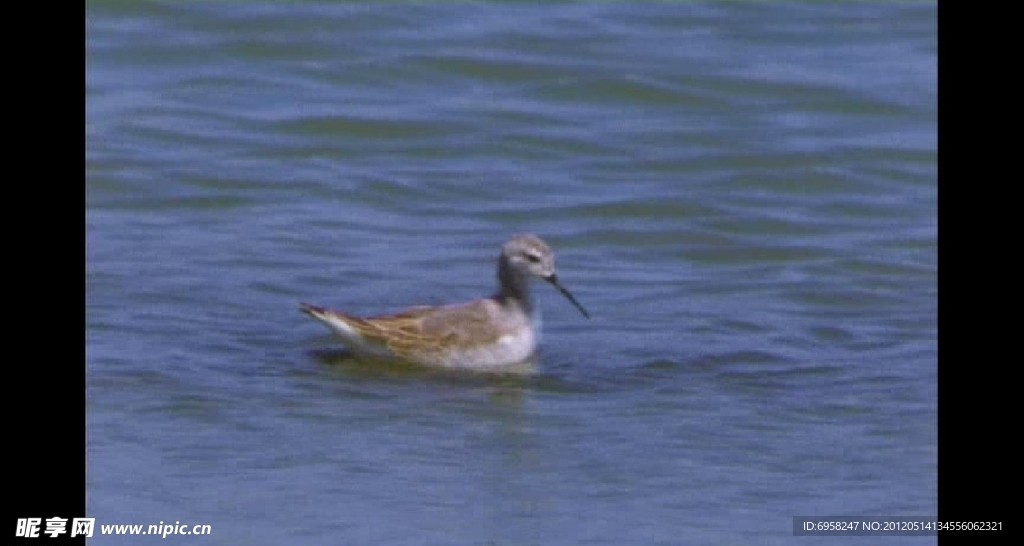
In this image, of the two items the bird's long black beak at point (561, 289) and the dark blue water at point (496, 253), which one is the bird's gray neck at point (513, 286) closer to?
the bird's long black beak at point (561, 289)

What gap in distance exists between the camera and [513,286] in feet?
32.8

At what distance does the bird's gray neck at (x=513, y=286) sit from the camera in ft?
32.8

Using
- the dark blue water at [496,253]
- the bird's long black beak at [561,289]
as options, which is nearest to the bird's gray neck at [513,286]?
the bird's long black beak at [561,289]

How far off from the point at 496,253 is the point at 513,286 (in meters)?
1.33

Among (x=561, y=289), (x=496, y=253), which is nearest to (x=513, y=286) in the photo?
(x=561, y=289)

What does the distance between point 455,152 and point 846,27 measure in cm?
428

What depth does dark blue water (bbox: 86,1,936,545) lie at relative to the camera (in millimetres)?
7848

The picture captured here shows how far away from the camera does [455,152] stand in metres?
13.0

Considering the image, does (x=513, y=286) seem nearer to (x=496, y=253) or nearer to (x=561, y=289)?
(x=561, y=289)

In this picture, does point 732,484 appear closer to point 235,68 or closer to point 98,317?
point 98,317

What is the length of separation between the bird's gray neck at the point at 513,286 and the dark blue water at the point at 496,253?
0.24 meters

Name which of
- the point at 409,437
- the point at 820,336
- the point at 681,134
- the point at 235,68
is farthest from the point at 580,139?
the point at 409,437

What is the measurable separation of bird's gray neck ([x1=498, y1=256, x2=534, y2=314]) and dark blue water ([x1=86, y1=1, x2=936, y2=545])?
0.24 meters

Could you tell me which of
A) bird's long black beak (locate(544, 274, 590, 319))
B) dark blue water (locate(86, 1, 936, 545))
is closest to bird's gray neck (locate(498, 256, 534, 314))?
bird's long black beak (locate(544, 274, 590, 319))
